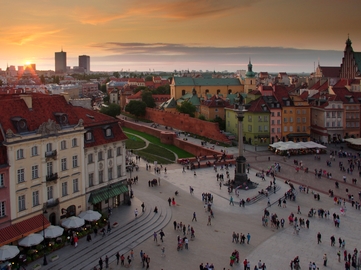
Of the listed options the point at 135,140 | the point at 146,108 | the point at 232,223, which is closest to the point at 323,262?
the point at 232,223

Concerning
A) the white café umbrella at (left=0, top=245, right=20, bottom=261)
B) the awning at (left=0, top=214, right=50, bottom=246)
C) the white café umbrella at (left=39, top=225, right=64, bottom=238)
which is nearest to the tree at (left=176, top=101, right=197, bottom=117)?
the awning at (left=0, top=214, right=50, bottom=246)

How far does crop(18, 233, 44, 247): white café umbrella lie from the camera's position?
2617 cm

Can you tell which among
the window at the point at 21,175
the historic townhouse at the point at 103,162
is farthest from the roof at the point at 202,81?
the window at the point at 21,175

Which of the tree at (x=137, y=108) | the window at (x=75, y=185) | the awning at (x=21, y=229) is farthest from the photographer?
the tree at (x=137, y=108)

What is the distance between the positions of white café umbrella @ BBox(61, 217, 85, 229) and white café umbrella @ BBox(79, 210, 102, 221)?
3.34ft

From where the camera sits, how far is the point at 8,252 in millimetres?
24625

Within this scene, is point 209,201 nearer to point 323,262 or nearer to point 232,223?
point 232,223

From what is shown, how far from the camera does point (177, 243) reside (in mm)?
Result: 29859

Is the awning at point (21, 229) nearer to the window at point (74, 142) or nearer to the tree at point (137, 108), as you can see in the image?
the window at point (74, 142)

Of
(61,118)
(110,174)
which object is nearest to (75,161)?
(61,118)

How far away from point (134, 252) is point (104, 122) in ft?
39.7

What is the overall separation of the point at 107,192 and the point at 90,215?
3.81m

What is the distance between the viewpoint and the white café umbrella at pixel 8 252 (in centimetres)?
2433

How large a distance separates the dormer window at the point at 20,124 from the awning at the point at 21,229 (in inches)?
239
